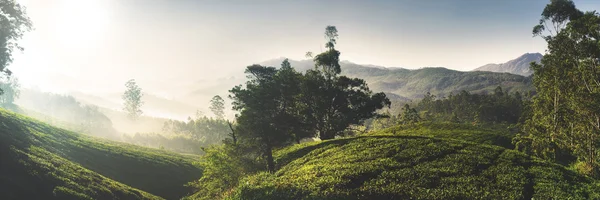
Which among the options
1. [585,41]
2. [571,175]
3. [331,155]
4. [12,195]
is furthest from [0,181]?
[585,41]

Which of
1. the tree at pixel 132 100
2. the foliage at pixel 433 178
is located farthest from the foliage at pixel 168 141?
the foliage at pixel 433 178

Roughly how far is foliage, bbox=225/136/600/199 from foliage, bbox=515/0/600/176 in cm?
1716

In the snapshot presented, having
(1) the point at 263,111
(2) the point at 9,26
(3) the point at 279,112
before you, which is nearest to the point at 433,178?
(1) the point at 263,111

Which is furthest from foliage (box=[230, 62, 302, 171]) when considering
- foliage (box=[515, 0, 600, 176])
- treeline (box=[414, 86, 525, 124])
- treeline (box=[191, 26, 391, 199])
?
treeline (box=[414, 86, 525, 124])

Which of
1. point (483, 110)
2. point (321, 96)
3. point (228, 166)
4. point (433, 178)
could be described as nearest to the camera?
point (433, 178)

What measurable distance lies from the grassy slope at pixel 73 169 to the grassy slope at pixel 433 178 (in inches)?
808

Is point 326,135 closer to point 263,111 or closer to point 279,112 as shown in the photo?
point 279,112

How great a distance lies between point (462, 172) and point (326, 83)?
41.3m

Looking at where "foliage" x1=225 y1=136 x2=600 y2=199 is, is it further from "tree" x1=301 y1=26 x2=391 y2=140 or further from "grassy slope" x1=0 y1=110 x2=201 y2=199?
"tree" x1=301 y1=26 x2=391 y2=140

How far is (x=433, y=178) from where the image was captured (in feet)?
75.6

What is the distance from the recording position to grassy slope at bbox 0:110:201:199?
3080 centimetres

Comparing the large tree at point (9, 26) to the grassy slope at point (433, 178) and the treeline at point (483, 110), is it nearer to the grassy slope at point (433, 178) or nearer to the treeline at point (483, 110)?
the grassy slope at point (433, 178)

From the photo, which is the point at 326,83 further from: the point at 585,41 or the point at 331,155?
the point at 585,41

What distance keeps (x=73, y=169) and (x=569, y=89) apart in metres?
68.4
